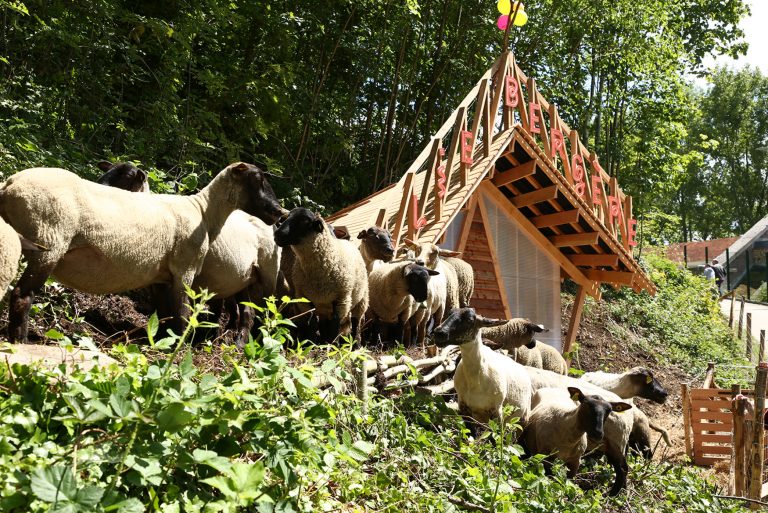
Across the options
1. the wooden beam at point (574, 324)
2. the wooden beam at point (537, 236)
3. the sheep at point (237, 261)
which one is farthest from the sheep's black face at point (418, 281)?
the wooden beam at point (574, 324)

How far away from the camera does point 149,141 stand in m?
10.3

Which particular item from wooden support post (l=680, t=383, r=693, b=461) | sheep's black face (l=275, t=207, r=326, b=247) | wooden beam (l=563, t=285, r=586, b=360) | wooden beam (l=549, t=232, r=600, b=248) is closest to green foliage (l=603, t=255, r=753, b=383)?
wooden beam (l=563, t=285, r=586, b=360)

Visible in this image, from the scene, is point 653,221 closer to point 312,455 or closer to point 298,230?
point 298,230

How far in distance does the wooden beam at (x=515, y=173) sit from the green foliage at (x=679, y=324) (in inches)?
298

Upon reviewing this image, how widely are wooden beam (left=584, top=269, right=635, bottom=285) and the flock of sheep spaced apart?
5221mm

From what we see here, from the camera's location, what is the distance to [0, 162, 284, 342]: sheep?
418 cm

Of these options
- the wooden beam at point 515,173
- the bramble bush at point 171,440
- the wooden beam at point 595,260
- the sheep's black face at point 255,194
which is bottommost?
the bramble bush at point 171,440

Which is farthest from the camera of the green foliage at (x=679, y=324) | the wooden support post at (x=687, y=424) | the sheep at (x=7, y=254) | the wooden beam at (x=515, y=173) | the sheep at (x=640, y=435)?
the green foliage at (x=679, y=324)

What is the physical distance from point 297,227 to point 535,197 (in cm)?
757

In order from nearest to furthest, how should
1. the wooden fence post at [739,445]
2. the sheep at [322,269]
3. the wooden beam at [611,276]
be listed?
the sheep at [322,269], the wooden fence post at [739,445], the wooden beam at [611,276]

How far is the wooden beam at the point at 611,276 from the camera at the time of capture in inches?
541

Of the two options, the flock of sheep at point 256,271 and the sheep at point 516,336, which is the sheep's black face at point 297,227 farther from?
the sheep at point 516,336

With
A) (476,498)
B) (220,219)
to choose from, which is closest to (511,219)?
(220,219)

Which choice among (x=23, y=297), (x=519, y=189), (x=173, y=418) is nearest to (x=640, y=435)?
(x=519, y=189)
